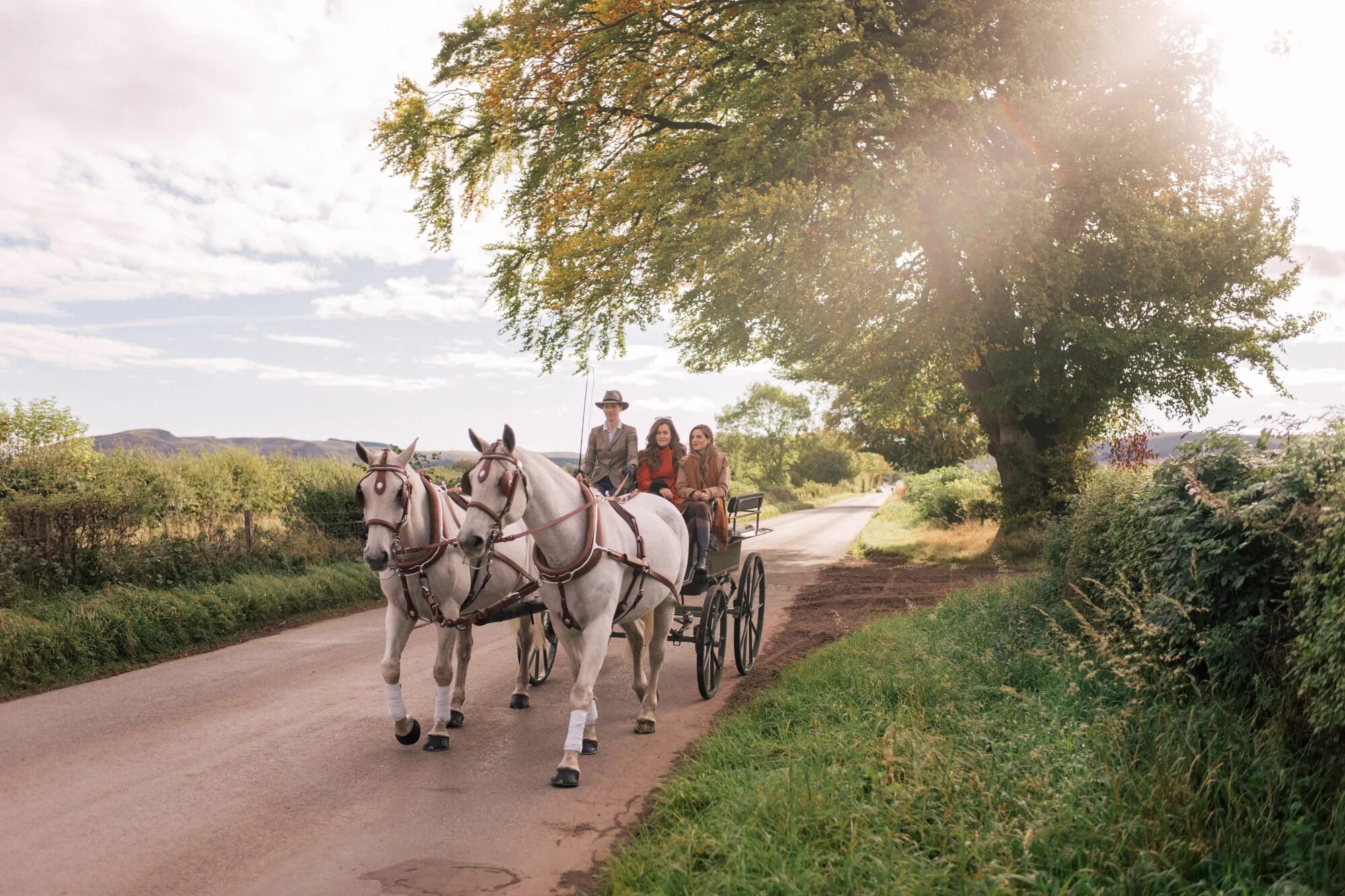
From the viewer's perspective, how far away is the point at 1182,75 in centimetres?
1529

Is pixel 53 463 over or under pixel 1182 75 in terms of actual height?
under

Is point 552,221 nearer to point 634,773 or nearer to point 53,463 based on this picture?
point 53,463

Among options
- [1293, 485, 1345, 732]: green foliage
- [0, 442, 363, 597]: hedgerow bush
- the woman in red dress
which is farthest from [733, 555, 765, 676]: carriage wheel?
[0, 442, 363, 597]: hedgerow bush

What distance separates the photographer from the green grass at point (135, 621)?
8.30 m

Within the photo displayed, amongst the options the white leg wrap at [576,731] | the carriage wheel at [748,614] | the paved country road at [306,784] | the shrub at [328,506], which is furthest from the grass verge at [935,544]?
the white leg wrap at [576,731]

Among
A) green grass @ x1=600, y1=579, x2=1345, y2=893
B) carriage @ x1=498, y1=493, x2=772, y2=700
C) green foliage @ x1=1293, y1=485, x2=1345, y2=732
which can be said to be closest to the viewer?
green grass @ x1=600, y1=579, x2=1345, y2=893

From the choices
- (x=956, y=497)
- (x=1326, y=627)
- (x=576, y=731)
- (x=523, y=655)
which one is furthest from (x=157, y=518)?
(x=956, y=497)

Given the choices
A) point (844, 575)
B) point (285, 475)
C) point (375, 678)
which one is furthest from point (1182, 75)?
point (285, 475)

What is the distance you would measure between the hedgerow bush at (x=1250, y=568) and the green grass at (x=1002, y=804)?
31cm

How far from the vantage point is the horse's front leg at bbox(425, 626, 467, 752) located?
233 inches

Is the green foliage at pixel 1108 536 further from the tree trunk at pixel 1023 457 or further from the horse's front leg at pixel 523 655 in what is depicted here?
the tree trunk at pixel 1023 457

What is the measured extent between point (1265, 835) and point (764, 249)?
13160 mm

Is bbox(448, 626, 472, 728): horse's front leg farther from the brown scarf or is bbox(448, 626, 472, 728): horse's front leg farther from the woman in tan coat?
the brown scarf

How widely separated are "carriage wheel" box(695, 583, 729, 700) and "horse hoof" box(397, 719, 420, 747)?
2.19 m
